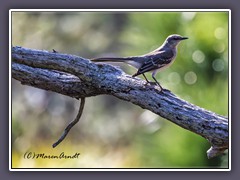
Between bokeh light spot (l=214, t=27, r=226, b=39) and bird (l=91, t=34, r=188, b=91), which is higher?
bokeh light spot (l=214, t=27, r=226, b=39)

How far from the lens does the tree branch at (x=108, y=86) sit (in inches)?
185

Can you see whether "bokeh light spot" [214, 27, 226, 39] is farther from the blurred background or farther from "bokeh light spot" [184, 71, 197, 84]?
"bokeh light spot" [184, 71, 197, 84]

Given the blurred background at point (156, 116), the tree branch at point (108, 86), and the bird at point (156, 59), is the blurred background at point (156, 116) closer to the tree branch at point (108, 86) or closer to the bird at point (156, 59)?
the bird at point (156, 59)

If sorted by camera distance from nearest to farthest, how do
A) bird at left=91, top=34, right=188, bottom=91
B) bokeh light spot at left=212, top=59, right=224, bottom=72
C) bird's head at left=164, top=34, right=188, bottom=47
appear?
1. bird at left=91, top=34, right=188, bottom=91
2. bird's head at left=164, top=34, right=188, bottom=47
3. bokeh light spot at left=212, top=59, right=224, bottom=72

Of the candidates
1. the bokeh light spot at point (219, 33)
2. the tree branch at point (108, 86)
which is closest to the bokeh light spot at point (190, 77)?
the bokeh light spot at point (219, 33)

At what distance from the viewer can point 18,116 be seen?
6605mm

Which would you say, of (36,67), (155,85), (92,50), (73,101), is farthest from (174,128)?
(92,50)

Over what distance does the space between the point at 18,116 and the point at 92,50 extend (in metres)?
3.85

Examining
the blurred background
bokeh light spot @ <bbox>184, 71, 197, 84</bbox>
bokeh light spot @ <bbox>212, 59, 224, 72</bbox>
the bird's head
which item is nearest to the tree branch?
the blurred background

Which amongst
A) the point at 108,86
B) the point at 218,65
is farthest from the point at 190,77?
the point at 108,86

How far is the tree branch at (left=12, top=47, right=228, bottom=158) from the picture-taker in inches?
185

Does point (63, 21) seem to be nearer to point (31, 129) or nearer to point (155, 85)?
point (31, 129)

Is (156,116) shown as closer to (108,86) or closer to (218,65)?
(218,65)

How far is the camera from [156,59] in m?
5.18
